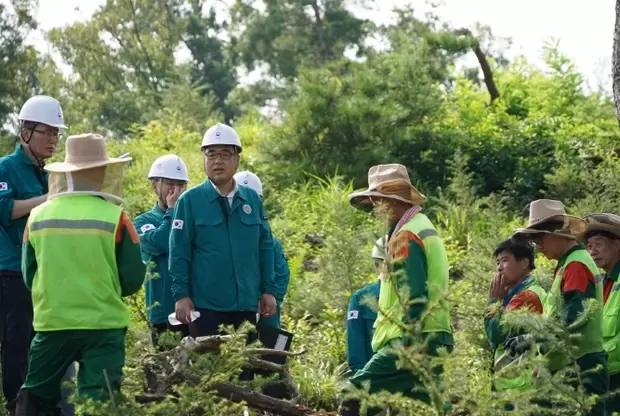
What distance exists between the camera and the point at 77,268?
20.3 ft

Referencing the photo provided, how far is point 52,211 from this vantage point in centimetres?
627

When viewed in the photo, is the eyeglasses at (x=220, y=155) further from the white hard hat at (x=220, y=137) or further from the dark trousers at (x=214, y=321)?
the dark trousers at (x=214, y=321)

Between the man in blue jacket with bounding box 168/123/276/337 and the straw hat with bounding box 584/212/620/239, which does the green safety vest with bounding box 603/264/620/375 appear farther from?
the man in blue jacket with bounding box 168/123/276/337

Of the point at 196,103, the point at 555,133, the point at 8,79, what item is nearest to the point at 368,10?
the point at 196,103

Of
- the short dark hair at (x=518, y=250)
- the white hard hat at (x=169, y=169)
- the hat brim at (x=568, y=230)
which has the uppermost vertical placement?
the white hard hat at (x=169, y=169)

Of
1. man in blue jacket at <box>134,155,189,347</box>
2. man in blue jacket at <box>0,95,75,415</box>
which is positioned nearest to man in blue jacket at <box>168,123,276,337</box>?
man in blue jacket at <box>134,155,189,347</box>

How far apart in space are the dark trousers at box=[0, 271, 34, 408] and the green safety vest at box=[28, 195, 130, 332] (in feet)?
3.64

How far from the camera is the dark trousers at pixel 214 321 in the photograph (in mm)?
7668

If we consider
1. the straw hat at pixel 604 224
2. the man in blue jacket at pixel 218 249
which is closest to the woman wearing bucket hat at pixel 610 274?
the straw hat at pixel 604 224

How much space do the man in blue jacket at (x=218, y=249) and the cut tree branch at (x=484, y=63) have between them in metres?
11.9

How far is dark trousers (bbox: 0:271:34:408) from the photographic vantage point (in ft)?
23.8

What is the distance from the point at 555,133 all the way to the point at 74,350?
1334 centimetres

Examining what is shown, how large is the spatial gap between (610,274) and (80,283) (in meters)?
3.11

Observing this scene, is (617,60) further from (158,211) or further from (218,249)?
(158,211)
